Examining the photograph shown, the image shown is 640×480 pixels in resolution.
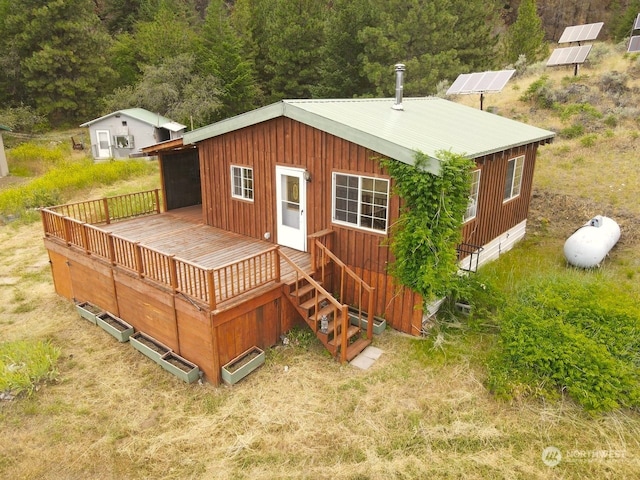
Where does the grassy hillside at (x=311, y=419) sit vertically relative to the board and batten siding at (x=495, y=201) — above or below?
below

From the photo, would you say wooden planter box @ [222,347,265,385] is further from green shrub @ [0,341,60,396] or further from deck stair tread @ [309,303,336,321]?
green shrub @ [0,341,60,396]

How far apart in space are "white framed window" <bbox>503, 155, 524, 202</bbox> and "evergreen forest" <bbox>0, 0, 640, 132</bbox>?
1404 cm

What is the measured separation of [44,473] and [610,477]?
22.4 ft

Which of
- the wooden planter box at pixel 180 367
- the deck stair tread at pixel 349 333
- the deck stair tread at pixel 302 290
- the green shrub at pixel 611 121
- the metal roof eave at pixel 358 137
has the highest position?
the metal roof eave at pixel 358 137

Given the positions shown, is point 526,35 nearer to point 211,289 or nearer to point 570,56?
point 570,56

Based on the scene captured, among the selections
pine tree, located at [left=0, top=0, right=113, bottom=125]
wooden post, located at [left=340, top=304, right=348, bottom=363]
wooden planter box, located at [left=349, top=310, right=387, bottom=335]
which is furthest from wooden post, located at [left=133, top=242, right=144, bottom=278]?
pine tree, located at [left=0, top=0, right=113, bottom=125]

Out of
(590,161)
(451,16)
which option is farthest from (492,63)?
(590,161)

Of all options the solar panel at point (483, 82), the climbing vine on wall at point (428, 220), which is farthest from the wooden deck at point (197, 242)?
the solar panel at point (483, 82)

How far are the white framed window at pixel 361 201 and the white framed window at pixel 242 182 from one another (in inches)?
91.3

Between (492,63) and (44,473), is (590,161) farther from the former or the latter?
(44,473)

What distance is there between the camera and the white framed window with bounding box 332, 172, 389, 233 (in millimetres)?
7332

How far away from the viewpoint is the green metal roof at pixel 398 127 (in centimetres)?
694

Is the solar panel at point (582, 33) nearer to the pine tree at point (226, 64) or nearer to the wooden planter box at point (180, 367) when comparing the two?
the pine tree at point (226, 64)

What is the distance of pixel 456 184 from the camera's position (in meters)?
6.76
